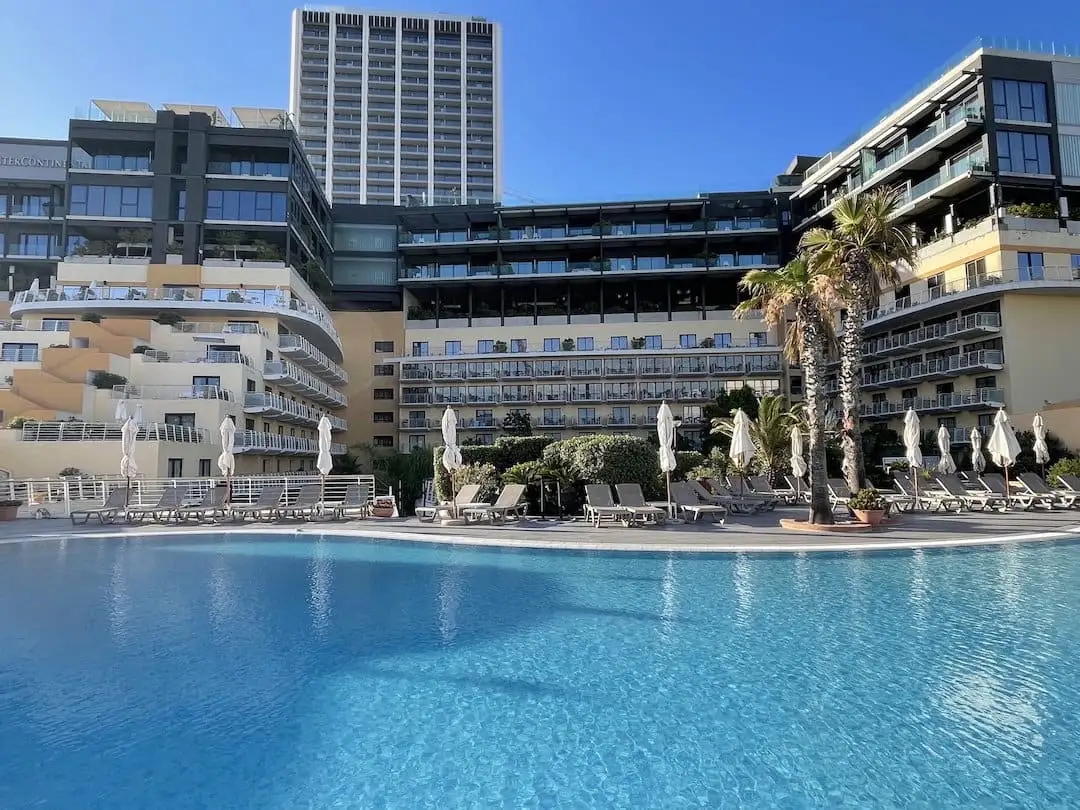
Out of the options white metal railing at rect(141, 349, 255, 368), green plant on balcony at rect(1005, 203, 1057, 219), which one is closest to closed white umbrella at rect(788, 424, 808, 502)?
green plant on balcony at rect(1005, 203, 1057, 219)

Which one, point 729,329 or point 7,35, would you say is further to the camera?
point 729,329

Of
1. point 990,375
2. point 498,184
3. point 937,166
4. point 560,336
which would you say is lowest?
point 990,375

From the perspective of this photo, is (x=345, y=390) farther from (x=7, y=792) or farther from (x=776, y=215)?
(x=7, y=792)

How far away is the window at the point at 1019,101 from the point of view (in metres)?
34.3

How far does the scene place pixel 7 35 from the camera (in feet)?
51.1

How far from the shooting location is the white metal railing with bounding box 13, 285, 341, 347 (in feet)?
123

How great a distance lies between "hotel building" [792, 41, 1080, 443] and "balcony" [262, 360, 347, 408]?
35002 millimetres

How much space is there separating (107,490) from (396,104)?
251 feet

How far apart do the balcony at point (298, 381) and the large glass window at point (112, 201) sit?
606 inches

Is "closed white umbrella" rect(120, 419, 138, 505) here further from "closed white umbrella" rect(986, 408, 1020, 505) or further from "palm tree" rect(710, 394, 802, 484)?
"closed white umbrella" rect(986, 408, 1020, 505)

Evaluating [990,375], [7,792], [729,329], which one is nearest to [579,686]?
[7,792]

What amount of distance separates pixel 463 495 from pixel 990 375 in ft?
97.9

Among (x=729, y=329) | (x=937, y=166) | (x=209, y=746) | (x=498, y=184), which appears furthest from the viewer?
(x=498, y=184)

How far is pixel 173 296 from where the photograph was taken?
38719 millimetres
